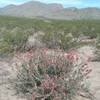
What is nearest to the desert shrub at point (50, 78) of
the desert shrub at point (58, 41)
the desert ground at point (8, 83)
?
the desert ground at point (8, 83)

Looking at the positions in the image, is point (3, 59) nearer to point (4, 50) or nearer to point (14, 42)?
point (4, 50)

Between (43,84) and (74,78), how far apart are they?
0.86 meters

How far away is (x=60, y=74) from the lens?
318 inches

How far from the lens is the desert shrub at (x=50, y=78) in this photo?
7496 millimetres

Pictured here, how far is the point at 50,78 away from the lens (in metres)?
7.74

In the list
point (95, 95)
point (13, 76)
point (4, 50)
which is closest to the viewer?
point (95, 95)

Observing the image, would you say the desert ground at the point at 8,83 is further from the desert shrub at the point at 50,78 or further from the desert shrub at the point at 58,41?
the desert shrub at the point at 58,41

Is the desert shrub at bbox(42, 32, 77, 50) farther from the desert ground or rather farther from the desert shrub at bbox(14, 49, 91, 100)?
the desert shrub at bbox(14, 49, 91, 100)

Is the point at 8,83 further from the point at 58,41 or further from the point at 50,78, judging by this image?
the point at 58,41

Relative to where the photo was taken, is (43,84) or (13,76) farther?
(13,76)

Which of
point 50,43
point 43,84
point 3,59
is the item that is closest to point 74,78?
point 43,84

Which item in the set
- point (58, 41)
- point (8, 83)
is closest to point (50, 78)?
point (8, 83)

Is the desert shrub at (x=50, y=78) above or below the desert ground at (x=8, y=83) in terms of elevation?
above

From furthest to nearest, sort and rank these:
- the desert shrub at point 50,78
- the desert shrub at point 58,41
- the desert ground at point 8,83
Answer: the desert shrub at point 58,41, the desert ground at point 8,83, the desert shrub at point 50,78
